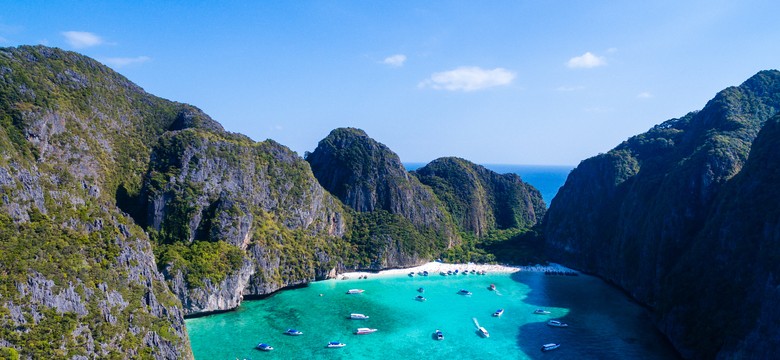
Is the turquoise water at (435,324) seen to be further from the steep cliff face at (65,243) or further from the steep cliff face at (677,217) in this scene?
the steep cliff face at (65,243)

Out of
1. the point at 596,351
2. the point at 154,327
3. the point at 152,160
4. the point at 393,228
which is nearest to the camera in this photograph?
the point at 154,327

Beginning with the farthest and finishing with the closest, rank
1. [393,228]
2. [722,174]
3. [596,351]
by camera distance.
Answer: [393,228]
[722,174]
[596,351]

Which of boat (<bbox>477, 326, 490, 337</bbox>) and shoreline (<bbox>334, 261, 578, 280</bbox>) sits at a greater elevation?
shoreline (<bbox>334, 261, 578, 280</bbox>)

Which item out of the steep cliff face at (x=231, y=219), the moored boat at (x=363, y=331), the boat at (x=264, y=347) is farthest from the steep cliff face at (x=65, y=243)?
the moored boat at (x=363, y=331)

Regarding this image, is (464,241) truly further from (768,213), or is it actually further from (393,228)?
(768,213)

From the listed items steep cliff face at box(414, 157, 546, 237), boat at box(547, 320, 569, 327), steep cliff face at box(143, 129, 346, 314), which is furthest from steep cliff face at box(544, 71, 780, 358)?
steep cliff face at box(143, 129, 346, 314)

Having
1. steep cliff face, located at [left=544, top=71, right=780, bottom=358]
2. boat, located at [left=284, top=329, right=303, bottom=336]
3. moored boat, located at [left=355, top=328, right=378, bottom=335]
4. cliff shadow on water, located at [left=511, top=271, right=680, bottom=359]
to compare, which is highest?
steep cliff face, located at [left=544, top=71, right=780, bottom=358]

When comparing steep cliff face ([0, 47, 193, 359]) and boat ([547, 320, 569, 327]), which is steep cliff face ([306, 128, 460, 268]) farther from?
steep cliff face ([0, 47, 193, 359])

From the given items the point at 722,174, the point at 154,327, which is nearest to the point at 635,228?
the point at 722,174

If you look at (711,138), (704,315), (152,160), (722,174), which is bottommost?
(704,315)
